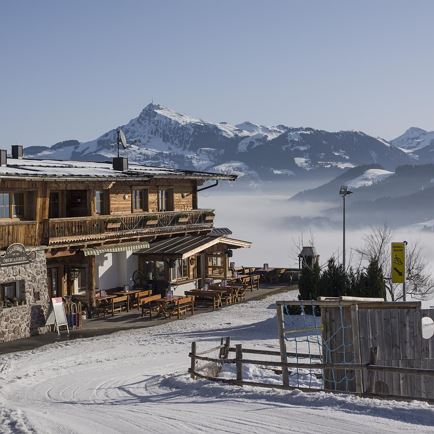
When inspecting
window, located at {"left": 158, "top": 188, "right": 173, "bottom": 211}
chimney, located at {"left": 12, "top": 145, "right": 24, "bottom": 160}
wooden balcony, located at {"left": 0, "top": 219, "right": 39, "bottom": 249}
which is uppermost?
chimney, located at {"left": 12, "top": 145, "right": 24, "bottom": 160}

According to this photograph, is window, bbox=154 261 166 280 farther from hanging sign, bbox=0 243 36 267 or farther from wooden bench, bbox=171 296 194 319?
hanging sign, bbox=0 243 36 267

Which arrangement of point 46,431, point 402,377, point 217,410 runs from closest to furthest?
point 46,431
point 217,410
point 402,377

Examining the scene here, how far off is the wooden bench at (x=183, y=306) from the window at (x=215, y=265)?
6.83 metres

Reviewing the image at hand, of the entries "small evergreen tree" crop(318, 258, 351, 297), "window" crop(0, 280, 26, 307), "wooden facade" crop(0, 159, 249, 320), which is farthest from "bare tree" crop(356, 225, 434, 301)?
"window" crop(0, 280, 26, 307)

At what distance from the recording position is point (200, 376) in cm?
1850

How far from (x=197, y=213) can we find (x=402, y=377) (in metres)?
23.3

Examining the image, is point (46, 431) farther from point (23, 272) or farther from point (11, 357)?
point (23, 272)

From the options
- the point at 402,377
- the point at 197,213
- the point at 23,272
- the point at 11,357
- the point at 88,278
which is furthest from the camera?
the point at 197,213

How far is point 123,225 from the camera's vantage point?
32.8 m

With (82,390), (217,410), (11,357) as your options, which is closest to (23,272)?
(11,357)

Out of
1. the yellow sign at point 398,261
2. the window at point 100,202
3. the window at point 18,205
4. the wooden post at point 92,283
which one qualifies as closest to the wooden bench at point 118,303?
the wooden post at point 92,283

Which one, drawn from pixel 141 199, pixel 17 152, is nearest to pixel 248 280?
pixel 141 199

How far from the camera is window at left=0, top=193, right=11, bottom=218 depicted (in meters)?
27.0

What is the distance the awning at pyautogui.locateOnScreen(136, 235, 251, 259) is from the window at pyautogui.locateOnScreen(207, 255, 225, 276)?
2542 millimetres
